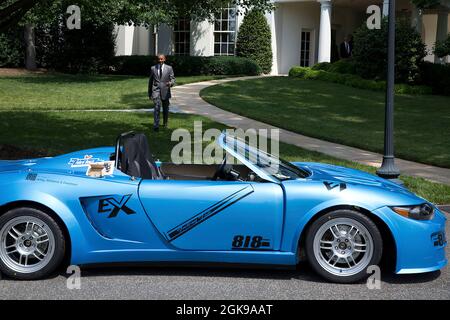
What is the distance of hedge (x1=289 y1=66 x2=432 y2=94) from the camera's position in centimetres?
2230

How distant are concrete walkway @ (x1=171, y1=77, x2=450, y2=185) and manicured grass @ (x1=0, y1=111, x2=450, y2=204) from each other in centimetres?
47

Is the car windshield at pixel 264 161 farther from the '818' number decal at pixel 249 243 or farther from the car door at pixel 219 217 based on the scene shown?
the '818' number decal at pixel 249 243

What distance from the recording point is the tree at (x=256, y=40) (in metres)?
29.4

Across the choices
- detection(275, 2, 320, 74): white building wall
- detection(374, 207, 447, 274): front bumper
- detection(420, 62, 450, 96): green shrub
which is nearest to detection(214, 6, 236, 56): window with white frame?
detection(275, 2, 320, 74): white building wall

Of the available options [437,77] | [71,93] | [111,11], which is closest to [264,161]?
[71,93]

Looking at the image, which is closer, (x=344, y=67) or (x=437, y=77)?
(x=437, y=77)

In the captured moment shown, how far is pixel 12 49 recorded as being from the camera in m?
30.6

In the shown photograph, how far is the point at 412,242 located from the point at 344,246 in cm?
53

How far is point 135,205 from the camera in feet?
16.1

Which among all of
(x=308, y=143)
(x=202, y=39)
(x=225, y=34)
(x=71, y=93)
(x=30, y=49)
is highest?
(x=225, y=34)

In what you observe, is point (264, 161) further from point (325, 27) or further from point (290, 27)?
point (290, 27)

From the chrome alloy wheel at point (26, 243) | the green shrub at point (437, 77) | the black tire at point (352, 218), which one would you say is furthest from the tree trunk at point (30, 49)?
the black tire at point (352, 218)
